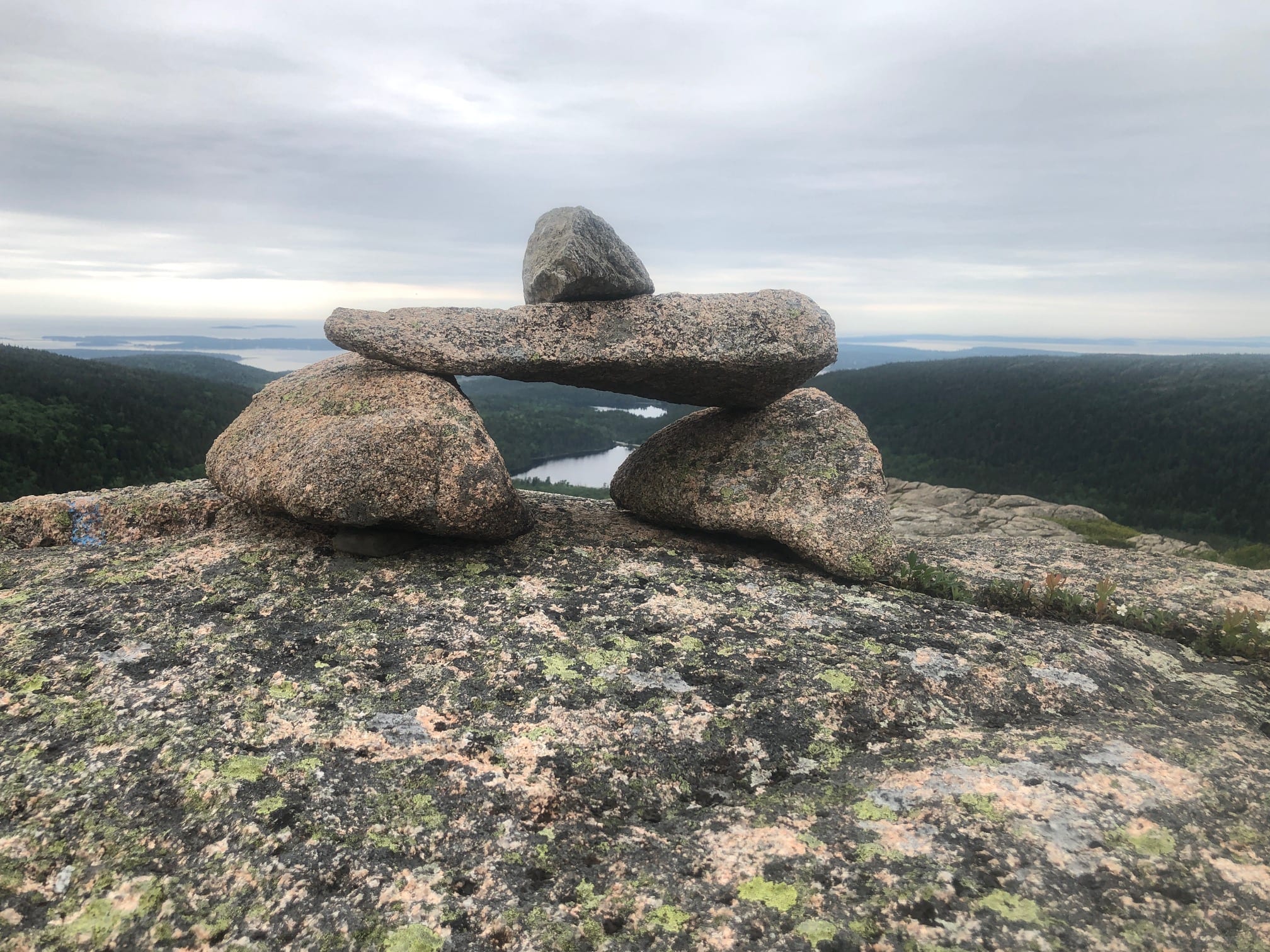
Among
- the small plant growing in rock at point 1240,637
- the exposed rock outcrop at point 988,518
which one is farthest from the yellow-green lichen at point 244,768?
the exposed rock outcrop at point 988,518

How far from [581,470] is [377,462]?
127 m

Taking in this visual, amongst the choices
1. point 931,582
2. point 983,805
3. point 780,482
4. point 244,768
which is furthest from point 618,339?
point 983,805

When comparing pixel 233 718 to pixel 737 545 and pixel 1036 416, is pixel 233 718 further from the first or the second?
pixel 1036 416

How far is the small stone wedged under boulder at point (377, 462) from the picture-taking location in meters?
10.0

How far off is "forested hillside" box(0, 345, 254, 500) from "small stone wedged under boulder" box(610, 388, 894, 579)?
7199 centimetres

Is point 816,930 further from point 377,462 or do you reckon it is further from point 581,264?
point 581,264

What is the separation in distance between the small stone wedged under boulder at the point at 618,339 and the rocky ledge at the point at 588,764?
353cm

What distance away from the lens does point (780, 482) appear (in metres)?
12.3

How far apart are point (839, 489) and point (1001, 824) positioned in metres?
7.18

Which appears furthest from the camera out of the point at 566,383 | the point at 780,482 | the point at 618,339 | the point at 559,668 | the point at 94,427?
the point at 94,427

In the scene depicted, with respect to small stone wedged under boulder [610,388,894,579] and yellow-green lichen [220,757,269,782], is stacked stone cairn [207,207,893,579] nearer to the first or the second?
small stone wedged under boulder [610,388,894,579]

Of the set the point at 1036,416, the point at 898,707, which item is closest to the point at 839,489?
the point at 898,707

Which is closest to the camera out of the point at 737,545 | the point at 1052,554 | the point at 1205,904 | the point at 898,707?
the point at 1205,904

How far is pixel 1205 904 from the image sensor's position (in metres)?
4.55
